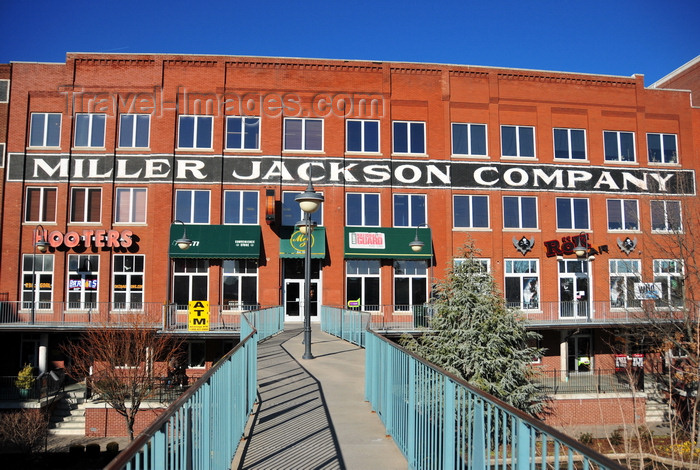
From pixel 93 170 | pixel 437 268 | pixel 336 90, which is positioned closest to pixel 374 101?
pixel 336 90

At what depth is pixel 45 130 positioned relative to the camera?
102 feet

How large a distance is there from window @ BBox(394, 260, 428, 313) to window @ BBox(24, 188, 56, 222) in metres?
19.3

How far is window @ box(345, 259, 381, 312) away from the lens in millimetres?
31312

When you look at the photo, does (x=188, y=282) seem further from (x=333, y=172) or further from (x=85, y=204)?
(x=333, y=172)

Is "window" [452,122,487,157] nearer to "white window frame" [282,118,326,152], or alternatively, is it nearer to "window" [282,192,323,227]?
"white window frame" [282,118,326,152]

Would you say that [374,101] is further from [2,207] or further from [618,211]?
[2,207]

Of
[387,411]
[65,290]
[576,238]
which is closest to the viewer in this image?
[387,411]

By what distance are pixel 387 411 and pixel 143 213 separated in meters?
25.8

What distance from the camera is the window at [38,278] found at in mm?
29922

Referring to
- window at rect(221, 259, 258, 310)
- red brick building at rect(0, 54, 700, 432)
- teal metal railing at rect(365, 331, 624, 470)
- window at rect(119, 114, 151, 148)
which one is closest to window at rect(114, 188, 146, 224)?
red brick building at rect(0, 54, 700, 432)

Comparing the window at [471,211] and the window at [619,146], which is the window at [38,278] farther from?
the window at [619,146]

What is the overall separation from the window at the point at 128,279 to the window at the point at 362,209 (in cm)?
1161

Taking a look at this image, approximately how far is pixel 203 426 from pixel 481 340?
13.4 m

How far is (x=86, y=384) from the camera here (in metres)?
28.7
